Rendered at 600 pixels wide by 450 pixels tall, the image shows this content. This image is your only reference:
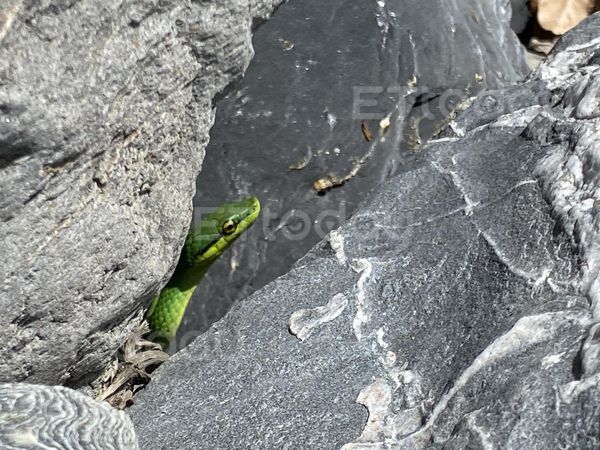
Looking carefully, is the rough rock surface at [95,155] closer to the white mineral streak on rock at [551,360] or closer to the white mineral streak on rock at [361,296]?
the white mineral streak on rock at [361,296]

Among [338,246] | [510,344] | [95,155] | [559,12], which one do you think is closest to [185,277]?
[338,246]

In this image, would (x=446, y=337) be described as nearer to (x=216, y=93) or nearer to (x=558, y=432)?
(x=558, y=432)

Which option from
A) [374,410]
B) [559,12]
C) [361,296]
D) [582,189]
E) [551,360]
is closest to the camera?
[551,360]

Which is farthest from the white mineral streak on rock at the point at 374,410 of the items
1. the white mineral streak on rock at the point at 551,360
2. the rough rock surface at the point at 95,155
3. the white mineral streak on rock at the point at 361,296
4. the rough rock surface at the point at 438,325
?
the rough rock surface at the point at 95,155

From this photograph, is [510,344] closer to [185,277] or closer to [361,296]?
[361,296]

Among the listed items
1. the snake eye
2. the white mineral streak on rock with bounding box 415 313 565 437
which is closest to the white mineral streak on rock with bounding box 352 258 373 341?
the white mineral streak on rock with bounding box 415 313 565 437

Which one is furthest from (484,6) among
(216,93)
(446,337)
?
(446,337)
